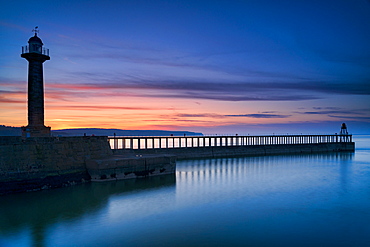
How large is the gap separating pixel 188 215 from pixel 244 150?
1055 inches

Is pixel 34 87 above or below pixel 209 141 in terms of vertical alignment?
above

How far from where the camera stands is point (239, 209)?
12.5 meters

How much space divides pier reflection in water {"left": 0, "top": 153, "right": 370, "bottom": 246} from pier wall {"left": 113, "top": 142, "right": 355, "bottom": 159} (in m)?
11.6

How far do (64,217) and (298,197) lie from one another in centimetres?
1163

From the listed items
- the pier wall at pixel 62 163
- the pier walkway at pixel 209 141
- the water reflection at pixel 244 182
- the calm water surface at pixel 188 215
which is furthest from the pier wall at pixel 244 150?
the calm water surface at pixel 188 215

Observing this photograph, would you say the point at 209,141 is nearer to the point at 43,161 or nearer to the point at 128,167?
the point at 128,167

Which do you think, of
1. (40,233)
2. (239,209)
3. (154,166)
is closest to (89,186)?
(154,166)

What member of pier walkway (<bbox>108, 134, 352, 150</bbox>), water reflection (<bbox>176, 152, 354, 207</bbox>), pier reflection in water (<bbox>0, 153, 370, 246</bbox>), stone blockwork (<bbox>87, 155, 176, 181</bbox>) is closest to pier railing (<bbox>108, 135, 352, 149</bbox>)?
pier walkway (<bbox>108, 134, 352, 150</bbox>)

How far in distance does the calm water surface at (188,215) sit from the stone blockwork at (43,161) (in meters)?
0.73

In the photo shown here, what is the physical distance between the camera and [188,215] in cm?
1156

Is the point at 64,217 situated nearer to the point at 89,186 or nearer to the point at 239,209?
the point at 89,186

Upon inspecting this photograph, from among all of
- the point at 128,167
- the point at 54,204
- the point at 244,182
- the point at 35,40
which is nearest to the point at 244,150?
the point at 244,182

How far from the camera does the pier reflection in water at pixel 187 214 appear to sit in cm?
902

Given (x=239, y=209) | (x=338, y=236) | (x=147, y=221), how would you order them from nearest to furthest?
(x=338, y=236)
(x=147, y=221)
(x=239, y=209)
